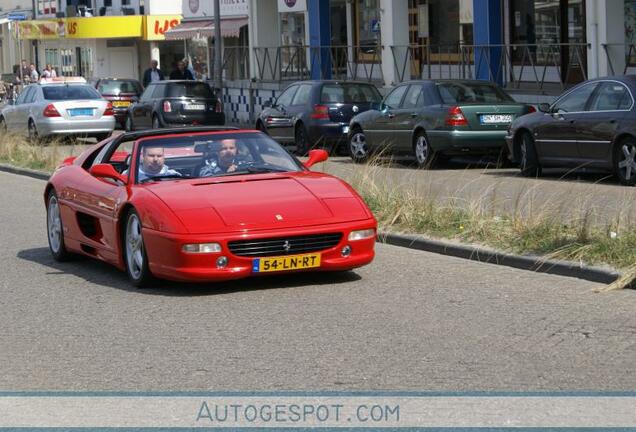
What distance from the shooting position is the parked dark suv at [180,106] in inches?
1337

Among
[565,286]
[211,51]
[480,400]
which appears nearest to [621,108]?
[565,286]

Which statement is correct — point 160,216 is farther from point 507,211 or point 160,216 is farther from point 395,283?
point 507,211

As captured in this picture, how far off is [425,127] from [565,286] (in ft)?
38.7

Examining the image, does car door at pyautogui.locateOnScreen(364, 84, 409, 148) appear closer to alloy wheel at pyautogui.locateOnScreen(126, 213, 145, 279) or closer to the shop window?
alloy wheel at pyautogui.locateOnScreen(126, 213, 145, 279)

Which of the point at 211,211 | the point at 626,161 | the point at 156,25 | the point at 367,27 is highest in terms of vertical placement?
the point at 156,25

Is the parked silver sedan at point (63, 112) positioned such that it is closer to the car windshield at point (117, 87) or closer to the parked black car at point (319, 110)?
the parked black car at point (319, 110)

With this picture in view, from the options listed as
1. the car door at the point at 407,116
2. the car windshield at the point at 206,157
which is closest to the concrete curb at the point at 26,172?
the car door at the point at 407,116

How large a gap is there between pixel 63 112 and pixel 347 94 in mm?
8606

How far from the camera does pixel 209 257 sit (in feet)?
32.7

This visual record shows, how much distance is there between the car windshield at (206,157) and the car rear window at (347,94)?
14639 millimetres

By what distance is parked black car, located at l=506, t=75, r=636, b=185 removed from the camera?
56.7 feet

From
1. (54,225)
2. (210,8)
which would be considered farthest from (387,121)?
(210,8)

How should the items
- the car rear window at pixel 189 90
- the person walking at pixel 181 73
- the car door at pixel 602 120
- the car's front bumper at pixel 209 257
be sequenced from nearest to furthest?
the car's front bumper at pixel 209 257, the car door at pixel 602 120, the car rear window at pixel 189 90, the person walking at pixel 181 73

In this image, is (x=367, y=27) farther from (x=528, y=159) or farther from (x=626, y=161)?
(x=626, y=161)
